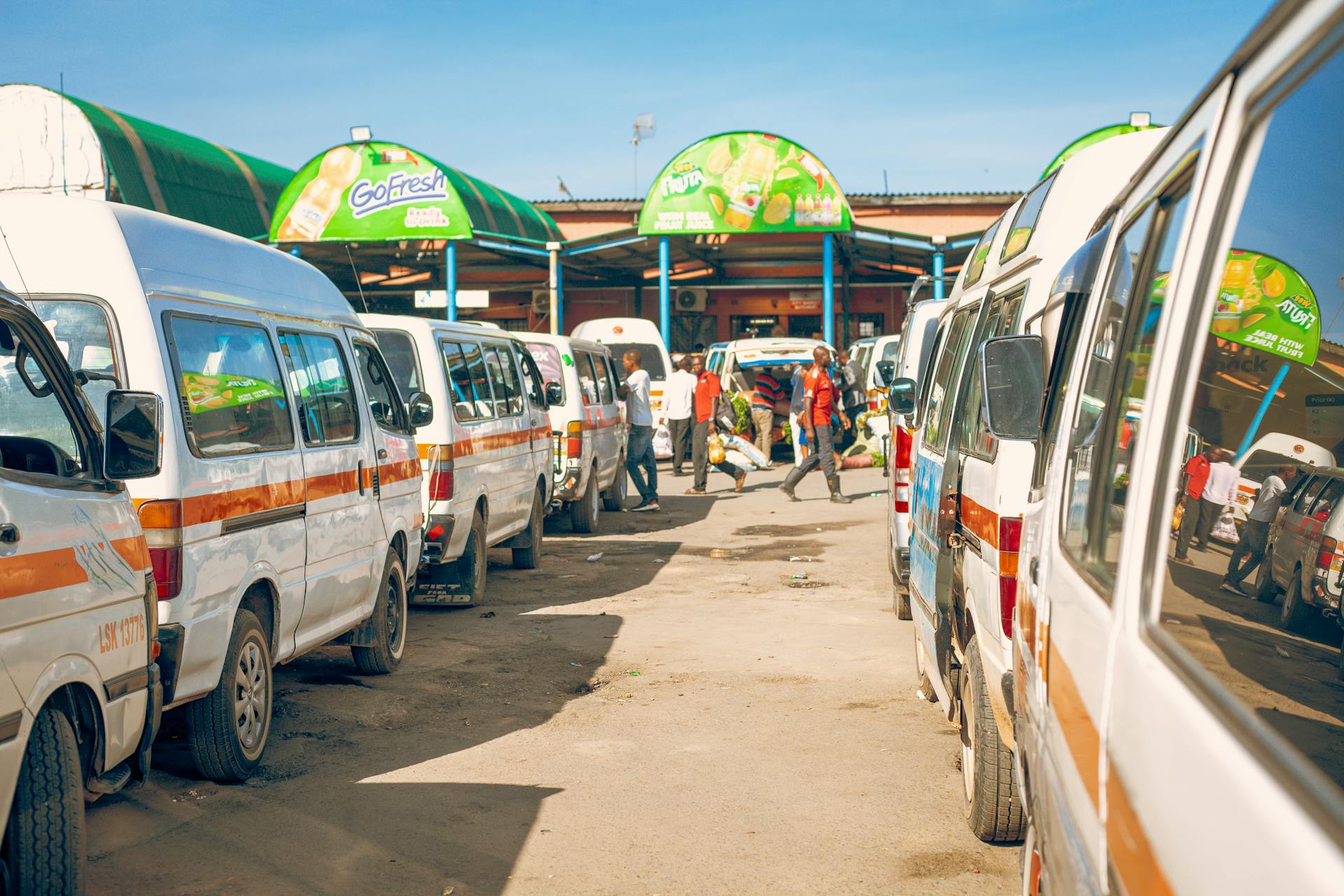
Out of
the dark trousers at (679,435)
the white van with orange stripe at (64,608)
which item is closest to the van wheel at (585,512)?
the dark trousers at (679,435)

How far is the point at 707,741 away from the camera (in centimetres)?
616

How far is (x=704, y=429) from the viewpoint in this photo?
17984 millimetres

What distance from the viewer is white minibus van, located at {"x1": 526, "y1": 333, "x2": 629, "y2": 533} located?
13.3 metres

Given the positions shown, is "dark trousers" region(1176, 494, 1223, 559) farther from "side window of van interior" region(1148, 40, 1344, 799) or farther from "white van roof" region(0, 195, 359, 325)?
"white van roof" region(0, 195, 359, 325)

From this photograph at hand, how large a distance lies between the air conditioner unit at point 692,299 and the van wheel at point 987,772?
29.5 metres

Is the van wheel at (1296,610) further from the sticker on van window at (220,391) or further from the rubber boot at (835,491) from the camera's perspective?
the rubber boot at (835,491)

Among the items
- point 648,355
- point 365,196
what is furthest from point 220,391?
point 365,196

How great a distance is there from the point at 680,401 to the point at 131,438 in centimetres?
1402

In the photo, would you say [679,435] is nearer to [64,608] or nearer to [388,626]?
[388,626]

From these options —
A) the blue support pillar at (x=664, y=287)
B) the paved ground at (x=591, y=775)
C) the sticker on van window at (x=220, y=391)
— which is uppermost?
the blue support pillar at (x=664, y=287)

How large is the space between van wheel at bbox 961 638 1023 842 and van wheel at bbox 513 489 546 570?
22.7 ft

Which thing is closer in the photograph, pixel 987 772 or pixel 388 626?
pixel 987 772

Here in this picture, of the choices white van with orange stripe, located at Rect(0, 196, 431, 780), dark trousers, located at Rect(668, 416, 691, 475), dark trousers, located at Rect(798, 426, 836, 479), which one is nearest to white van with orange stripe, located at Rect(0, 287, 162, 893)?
white van with orange stripe, located at Rect(0, 196, 431, 780)

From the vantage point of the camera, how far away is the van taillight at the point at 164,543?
463cm
